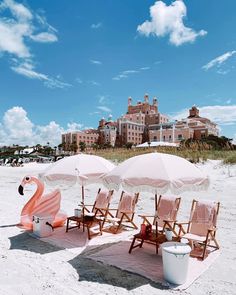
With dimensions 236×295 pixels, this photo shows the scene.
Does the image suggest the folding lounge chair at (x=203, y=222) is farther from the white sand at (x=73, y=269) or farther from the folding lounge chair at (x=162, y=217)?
the white sand at (x=73, y=269)

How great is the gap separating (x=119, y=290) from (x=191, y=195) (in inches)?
295

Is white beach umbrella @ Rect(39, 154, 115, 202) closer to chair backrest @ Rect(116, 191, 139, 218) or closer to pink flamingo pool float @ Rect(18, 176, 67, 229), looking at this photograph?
pink flamingo pool float @ Rect(18, 176, 67, 229)

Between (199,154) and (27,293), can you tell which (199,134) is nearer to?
(199,154)

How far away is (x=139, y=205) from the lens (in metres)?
10.3

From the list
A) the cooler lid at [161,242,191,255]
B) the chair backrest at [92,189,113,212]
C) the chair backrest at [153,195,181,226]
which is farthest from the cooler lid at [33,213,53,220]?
the cooler lid at [161,242,191,255]

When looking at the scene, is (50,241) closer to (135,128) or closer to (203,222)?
(203,222)

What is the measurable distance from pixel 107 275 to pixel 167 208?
2006 mm

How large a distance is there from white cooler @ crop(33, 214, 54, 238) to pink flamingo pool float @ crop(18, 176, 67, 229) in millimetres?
216

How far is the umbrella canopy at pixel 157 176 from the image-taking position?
14.6 ft

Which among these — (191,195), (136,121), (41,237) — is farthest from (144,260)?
(136,121)

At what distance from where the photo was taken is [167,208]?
232 inches

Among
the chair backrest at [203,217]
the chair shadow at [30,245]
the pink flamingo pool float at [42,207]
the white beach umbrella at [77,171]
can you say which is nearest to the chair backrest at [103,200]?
the pink flamingo pool float at [42,207]

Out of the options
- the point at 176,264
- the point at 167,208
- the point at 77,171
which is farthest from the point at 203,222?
the point at 77,171

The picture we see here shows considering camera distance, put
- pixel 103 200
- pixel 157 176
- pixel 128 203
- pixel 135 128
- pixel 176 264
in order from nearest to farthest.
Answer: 1. pixel 176 264
2. pixel 157 176
3. pixel 128 203
4. pixel 103 200
5. pixel 135 128
